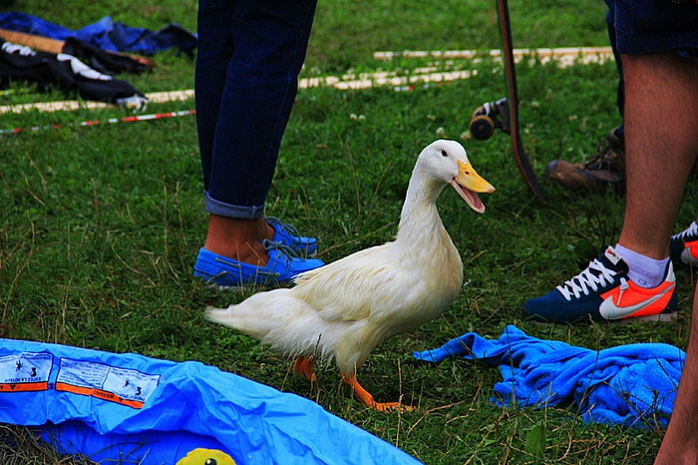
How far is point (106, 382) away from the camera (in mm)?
2080

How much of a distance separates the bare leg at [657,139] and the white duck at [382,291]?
0.83 meters

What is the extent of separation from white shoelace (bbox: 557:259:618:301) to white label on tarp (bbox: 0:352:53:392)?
70.7 inches

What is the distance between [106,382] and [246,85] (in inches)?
46.8

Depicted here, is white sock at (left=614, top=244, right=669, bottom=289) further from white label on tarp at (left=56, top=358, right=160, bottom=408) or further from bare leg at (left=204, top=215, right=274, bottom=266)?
white label on tarp at (left=56, top=358, right=160, bottom=408)

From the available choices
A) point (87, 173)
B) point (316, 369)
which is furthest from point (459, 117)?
point (316, 369)

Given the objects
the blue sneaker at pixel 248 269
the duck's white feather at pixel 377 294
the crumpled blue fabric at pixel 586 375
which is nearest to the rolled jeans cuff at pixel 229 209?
the blue sneaker at pixel 248 269

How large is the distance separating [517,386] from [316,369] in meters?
0.63

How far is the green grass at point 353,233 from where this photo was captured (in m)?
2.21

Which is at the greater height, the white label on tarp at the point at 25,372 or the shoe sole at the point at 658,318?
the white label on tarp at the point at 25,372

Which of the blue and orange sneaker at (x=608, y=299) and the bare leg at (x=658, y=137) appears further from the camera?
the blue and orange sneaker at (x=608, y=299)

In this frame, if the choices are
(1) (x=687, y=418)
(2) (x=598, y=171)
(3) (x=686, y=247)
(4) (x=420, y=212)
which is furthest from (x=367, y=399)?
(2) (x=598, y=171)

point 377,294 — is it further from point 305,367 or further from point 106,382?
point 106,382

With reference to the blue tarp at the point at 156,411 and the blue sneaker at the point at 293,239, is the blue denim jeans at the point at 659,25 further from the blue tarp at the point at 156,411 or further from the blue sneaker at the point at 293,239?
the blue tarp at the point at 156,411

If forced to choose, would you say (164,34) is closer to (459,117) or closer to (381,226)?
(459,117)
